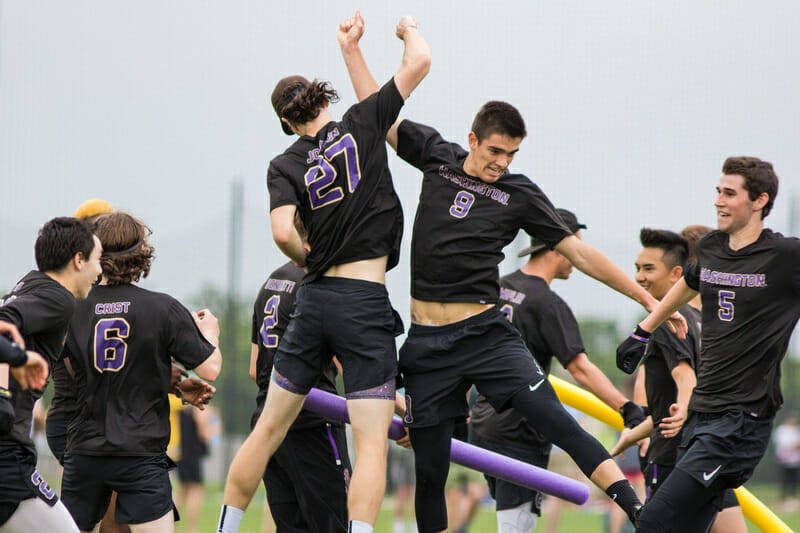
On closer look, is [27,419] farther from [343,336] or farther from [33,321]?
[343,336]

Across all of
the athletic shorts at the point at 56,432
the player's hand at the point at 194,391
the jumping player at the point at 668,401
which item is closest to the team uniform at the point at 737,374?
the jumping player at the point at 668,401

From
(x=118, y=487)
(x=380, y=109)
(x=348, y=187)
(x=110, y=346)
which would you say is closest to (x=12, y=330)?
Answer: (x=110, y=346)

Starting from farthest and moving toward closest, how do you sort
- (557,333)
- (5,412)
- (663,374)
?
(557,333)
(663,374)
(5,412)

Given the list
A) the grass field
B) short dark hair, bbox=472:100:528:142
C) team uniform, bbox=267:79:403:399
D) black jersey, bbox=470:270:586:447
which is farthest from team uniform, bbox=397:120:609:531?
the grass field

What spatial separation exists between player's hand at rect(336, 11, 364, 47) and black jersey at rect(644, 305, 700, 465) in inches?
101

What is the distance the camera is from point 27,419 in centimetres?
441

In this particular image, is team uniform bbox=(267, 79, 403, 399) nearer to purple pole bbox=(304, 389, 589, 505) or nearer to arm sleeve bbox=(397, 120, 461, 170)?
arm sleeve bbox=(397, 120, 461, 170)

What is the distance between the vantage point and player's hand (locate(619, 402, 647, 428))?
20.1 feet

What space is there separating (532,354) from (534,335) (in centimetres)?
18

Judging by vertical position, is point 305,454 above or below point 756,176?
below

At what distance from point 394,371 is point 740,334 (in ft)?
5.99

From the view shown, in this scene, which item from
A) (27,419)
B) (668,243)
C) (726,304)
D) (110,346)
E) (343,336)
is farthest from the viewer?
(668,243)

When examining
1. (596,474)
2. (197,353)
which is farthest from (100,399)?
(596,474)

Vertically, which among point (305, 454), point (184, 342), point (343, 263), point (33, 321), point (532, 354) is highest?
point (343, 263)
